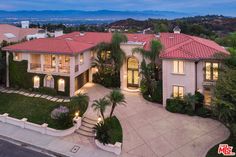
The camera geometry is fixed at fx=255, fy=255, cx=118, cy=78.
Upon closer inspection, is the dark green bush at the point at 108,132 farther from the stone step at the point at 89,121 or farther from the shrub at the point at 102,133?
the stone step at the point at 89,121

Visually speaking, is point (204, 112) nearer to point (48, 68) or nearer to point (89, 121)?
point (89, 121)

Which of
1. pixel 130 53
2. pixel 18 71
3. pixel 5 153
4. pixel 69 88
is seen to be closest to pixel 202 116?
pixel 130 53

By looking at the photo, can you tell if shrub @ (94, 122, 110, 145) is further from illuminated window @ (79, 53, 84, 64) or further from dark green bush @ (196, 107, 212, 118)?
illuminated window @ (79, 53, 84, 64)

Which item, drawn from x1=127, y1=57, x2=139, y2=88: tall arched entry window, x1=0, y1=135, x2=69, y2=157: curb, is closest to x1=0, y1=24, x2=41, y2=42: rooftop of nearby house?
x1=127, y1=57, x2=139, y2=88: tall arched entry window

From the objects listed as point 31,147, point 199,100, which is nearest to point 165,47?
point 199,100

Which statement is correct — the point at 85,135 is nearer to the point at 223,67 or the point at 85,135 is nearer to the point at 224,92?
the point at 224,92

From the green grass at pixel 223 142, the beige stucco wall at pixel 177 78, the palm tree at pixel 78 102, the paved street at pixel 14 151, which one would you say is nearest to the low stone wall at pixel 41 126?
the palm tree at pixel 78 102
